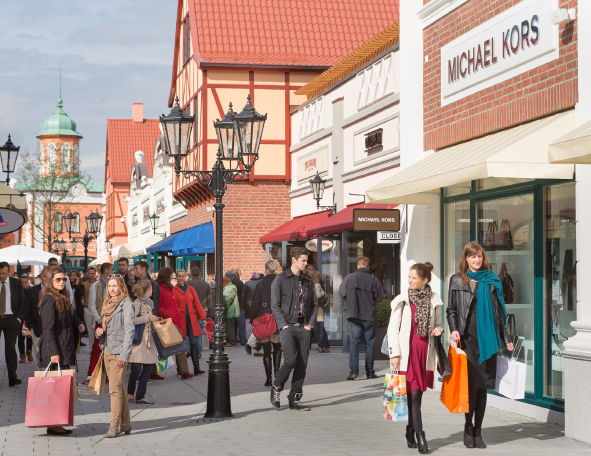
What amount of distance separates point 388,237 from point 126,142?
54.9m

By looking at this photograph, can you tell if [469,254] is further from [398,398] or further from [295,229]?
[295,229]

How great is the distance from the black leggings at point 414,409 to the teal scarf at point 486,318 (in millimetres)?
648

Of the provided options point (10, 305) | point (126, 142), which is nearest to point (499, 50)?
point (10, 305)

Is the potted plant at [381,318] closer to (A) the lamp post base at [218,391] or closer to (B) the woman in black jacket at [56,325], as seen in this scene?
(A) the lamp post base at [218,391]

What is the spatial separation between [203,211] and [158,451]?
86.1 ft

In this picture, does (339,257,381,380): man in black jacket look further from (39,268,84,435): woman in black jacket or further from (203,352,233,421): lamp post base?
(39,268,84,435): woman in black jacket

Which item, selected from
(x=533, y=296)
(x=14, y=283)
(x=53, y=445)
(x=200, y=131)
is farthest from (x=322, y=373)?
(x=200, y=131)

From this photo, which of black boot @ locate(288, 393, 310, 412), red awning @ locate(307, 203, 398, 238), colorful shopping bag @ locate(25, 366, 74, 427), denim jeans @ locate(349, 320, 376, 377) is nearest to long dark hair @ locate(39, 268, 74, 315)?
colorful shopping bag @ locate(25, 366, 74, 427)

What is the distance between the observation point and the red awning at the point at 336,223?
2103 centimetres

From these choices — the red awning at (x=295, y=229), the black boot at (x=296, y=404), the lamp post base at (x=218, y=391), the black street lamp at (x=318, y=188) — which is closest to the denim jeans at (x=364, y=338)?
the black boot at (x=296, y=404)

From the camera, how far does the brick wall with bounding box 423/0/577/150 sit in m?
→ 10.8

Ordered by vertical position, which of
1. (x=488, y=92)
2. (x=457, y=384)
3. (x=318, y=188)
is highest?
(x=488, y=92)

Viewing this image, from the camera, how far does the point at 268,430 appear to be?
1075cm

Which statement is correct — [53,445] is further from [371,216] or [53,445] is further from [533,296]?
[371,216]
